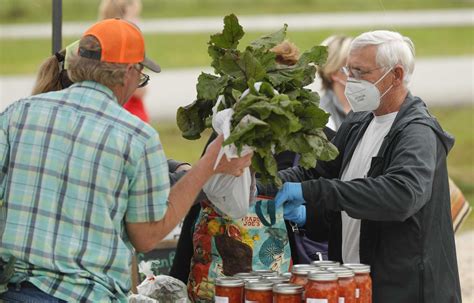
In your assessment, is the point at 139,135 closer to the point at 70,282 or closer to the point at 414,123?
the point at 70,282

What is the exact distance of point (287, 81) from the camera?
160 inches

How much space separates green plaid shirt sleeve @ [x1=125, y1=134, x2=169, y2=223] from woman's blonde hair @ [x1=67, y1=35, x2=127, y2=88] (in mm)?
246

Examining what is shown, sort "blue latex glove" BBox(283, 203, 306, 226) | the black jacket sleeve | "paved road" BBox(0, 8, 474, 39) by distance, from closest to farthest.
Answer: the black jacket sleeve
"blue latex glove" BBox(283, 203, 306, 226)
"paved road" BBox(0, 8, 474, 39)

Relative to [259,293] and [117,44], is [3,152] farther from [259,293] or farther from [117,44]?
[259,293]

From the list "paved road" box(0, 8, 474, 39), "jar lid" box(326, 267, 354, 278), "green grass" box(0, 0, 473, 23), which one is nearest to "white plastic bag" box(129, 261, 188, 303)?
"jar lid" box(326, 267, 354, 278)

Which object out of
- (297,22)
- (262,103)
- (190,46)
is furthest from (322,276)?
(297,22)

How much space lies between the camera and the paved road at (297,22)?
2088cm

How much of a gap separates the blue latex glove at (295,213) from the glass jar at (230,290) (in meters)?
0.50

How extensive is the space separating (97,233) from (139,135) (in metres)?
0.35

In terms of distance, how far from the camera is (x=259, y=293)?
151 inches

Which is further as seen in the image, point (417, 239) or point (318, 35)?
point (318, 35)

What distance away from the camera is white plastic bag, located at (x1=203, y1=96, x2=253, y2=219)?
391cm

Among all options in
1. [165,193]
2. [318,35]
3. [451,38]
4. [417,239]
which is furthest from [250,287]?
[451,38]

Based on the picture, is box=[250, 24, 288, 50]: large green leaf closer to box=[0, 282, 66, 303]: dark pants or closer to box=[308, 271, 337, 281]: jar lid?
box=[308, 271, 337, 281]: jar lid
